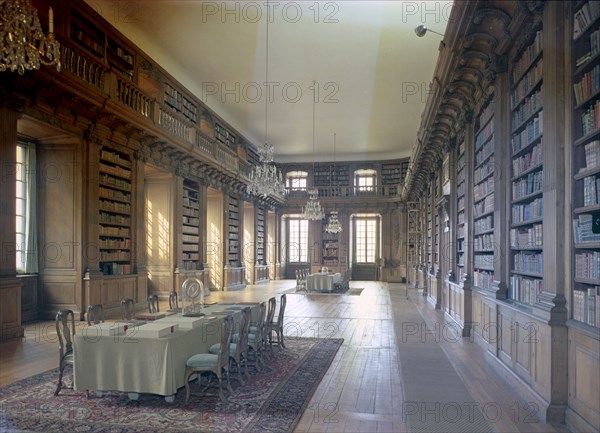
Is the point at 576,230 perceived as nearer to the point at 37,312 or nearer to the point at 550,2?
the point at 550,2

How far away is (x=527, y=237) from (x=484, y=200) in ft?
5.13

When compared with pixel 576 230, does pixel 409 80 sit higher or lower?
higher

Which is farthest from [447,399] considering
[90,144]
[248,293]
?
[248,293]

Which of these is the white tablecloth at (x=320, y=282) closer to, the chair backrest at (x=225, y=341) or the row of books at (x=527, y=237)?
the row of books at (x=527, y=237)

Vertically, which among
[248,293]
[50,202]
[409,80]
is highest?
[409,80]

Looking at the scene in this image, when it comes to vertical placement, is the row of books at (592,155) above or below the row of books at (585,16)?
below

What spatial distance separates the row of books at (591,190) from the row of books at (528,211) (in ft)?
2.19

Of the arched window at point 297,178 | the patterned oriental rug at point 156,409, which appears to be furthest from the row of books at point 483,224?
the arched window at point 297,178

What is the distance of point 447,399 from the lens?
3990mm

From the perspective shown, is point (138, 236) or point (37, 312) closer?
point (37, 312)

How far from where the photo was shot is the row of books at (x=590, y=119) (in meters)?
2.96

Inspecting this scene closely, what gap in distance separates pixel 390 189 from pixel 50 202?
14145 millimetres

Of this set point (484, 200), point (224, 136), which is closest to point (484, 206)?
point (484, 200)

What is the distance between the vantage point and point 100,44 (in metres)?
8.35
